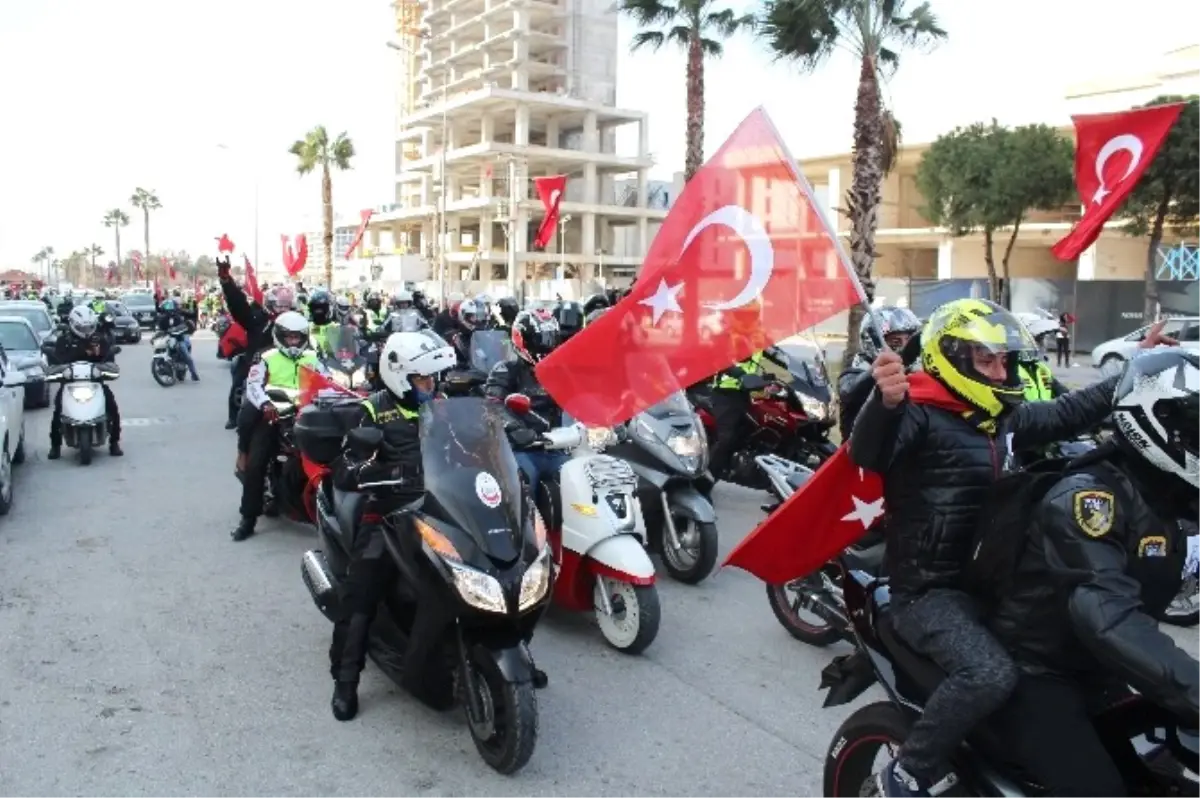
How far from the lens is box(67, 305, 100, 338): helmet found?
39.4ft

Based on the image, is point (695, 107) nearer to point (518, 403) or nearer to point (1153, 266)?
point (1153, 266)

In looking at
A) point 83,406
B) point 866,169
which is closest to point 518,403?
point 83,406

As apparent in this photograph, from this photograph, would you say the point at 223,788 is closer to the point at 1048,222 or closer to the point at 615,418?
the point at 615,418

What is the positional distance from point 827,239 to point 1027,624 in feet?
4.97

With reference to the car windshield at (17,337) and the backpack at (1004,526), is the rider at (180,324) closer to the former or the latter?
the car windshield at (17,337)

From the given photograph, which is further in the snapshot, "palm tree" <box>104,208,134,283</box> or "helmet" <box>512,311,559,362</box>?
"palm tree" <box>104,208,134,283</box>

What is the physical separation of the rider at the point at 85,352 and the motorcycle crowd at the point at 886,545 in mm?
4550

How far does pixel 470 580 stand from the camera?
3.96 meters

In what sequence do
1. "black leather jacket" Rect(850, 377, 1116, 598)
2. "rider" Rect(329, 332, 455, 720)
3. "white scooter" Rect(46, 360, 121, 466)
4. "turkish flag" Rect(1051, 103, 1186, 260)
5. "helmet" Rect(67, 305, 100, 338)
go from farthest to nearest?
"helmet" Rect(67, 305, 100, 338) < "white scooter" Rect(46, 360, 121, 466) < "turkish flag" Rect(1051, 103, 1186, 260) < "rider" Rect(329, 332, 455, 720) < "black leather jacket" Rect(850, 377, 1116, 598)

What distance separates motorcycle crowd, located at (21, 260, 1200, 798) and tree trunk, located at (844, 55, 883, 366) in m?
9.79

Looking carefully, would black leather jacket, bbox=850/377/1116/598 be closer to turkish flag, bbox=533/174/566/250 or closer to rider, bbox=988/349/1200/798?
rider, bbox=988/349/1200/798

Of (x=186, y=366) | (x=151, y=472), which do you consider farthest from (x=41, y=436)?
(x=186, y=366)

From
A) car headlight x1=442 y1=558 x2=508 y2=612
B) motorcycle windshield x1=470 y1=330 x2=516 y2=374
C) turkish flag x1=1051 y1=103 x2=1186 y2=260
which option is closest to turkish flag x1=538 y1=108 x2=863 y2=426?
car headlight x1=442 y1=558 x2=508 y2=612

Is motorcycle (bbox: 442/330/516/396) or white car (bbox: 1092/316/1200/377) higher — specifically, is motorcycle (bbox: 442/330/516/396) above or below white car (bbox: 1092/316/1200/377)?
above
